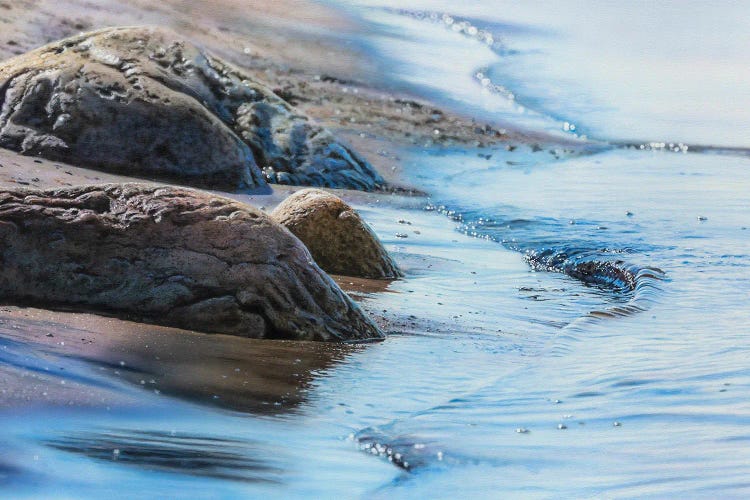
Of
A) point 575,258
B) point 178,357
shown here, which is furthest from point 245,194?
point 178,357

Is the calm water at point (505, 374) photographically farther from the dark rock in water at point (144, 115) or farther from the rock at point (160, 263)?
the dark rock in water at point (144, 115)

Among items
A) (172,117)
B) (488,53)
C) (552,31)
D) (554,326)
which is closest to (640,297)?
(554,326)

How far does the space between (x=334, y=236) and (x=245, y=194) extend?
6.34 ft

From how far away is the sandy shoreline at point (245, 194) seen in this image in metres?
4.27

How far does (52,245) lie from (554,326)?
2455 millimetres

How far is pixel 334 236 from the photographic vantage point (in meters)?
6.87

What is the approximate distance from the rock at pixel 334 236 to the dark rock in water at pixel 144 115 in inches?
78.0

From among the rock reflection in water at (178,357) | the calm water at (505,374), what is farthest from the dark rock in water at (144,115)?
the rock reflection in water at (178,357)

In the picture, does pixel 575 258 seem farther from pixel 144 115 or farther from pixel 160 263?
pixel 160 263

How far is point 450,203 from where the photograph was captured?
32.6 feet

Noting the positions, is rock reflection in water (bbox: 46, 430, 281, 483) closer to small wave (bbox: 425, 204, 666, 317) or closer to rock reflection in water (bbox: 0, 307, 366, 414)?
rock reflection in water (bbox: 0, 307, 366, 414)

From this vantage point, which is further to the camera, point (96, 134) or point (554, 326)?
point (96, 134)

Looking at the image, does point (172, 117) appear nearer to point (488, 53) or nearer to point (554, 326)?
point (554, 326)

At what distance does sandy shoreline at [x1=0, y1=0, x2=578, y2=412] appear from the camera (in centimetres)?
427
